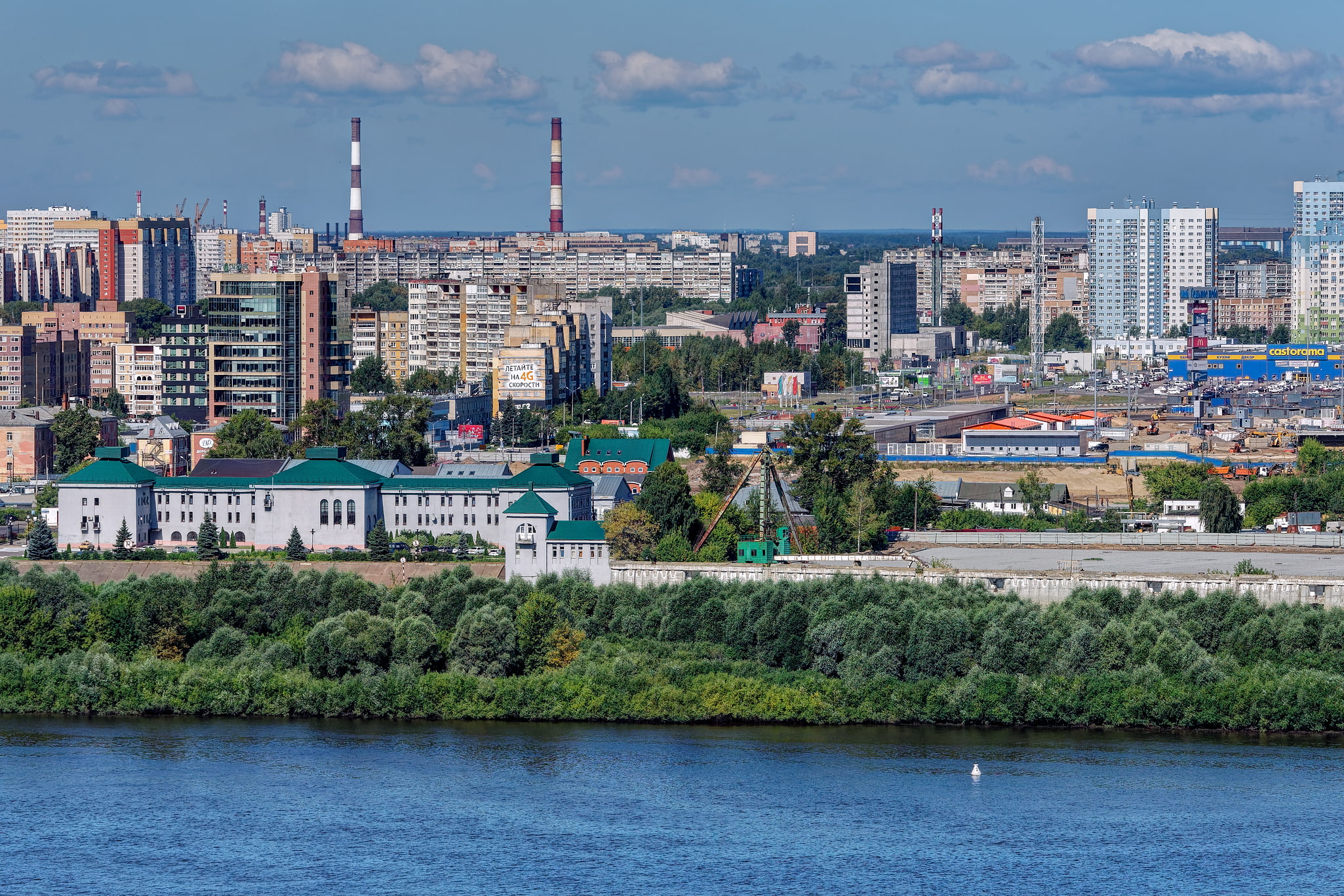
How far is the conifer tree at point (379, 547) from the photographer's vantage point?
32.6 meters

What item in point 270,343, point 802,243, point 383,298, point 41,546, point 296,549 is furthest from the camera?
point 802,243

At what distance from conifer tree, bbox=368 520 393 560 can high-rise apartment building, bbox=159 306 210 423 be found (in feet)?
93.1

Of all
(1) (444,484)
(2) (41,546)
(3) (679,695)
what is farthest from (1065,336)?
(3) (679,695)

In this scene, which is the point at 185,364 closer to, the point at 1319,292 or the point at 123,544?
the point at 123,544

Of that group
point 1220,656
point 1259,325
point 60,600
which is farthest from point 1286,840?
point 1259,325

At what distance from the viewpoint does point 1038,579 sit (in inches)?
1117

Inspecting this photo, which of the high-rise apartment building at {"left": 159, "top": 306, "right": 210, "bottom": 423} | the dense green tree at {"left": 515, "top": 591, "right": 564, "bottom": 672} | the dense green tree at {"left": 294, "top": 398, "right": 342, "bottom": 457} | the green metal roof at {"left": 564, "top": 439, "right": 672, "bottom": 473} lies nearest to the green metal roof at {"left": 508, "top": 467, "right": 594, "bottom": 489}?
the dense green tree at {"left": 515, "top": 591, "right": 564, "bottom": 672}

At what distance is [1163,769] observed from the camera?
2252 cm

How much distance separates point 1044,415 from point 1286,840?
119 ft

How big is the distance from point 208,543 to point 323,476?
2354mm

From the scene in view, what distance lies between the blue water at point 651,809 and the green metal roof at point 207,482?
10089 millimetres

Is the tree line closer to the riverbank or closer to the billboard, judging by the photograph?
the riverbank

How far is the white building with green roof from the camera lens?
113ft

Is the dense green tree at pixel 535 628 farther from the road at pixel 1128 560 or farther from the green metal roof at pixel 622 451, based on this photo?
the green metal roof at pixel 622 451
